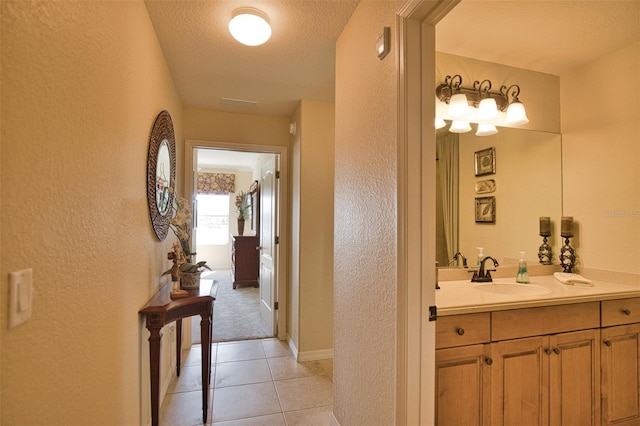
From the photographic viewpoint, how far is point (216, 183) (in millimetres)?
7664

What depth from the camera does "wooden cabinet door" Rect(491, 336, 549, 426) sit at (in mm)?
1486

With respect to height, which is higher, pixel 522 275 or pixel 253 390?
pixel 522 275

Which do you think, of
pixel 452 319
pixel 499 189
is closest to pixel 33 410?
pixel 452 319

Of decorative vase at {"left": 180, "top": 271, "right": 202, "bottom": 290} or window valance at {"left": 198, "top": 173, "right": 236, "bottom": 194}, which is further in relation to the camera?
window valance at {"left": 198, "top": 173, "right": 236, "bottom": 194}

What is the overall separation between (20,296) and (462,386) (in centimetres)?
165

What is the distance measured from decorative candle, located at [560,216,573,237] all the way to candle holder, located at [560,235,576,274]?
0.02m

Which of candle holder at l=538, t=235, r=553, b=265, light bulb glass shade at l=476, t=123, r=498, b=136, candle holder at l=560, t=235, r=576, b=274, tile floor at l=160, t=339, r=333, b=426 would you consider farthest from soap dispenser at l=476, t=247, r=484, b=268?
tile floor at l=160, t=339, r=333, b=426

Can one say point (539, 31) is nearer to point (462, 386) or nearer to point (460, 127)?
point (460, 127)

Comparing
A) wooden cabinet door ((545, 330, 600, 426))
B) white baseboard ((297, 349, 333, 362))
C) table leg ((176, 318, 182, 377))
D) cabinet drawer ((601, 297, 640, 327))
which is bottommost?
white baseboard ((297, 349, 333, 362))

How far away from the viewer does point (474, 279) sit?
2057 mm

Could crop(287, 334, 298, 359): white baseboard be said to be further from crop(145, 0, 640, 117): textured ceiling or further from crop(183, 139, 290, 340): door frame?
crop(145, 0, 640, 117): textured ceiling

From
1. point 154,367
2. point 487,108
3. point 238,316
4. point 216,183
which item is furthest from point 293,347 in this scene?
point 216,183

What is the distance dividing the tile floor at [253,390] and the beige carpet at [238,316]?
33cm

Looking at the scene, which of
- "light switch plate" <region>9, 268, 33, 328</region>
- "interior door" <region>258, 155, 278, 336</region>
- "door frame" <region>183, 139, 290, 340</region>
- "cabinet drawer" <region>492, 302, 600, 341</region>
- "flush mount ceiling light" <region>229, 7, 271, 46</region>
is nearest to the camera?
"light switch plate" <region>9, 268, 33, 328</region>
